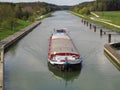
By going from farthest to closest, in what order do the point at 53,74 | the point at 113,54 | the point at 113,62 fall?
the point at 113,54, the point at 113,62, the point at 53,74

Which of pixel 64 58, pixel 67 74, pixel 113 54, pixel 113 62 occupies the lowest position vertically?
pixel 113 62

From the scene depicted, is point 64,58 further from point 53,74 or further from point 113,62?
point 113,62

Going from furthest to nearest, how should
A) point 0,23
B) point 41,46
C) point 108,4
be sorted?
point 108,4 < point 0,23 < point 41,46

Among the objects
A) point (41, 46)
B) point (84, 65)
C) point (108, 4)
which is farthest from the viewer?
point (108, 4)

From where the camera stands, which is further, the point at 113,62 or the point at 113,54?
the point at 113,54

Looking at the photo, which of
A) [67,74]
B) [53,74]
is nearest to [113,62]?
[67,74]

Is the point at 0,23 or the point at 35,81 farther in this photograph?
the point at 0,23

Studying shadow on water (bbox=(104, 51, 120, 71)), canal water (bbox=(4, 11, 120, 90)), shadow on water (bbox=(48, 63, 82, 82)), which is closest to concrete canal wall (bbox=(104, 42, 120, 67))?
shadow on water (bbox=(104, 51, 120, 71))

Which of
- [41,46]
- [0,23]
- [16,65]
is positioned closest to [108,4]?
[0,23]

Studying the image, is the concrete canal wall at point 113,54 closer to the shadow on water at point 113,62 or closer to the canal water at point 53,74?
the shadow on water at point 113,62

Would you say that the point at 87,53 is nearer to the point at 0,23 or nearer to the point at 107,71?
the point at 107,71
